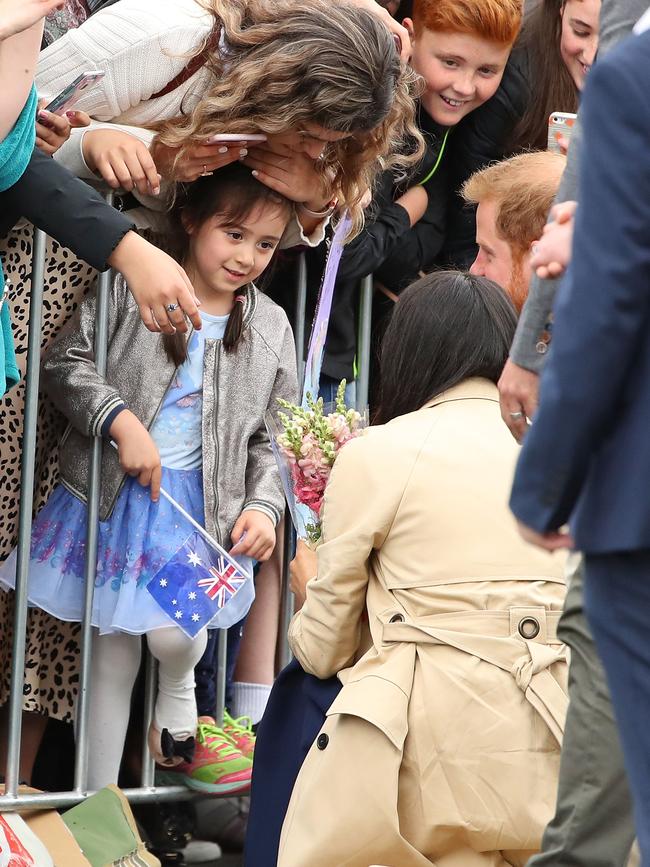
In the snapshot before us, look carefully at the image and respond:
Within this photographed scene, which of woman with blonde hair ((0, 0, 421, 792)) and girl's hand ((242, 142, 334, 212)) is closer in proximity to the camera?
woman with blonde hair ((0, 0, 421, 792))

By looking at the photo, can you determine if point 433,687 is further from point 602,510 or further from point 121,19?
point 121,19

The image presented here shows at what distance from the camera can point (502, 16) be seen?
4562 millimetres

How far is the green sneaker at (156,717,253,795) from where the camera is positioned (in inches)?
156

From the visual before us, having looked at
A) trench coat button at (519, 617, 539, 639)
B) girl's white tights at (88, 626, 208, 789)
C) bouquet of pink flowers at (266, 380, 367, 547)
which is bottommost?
girl's white tights at (88, 626, 208, 789)

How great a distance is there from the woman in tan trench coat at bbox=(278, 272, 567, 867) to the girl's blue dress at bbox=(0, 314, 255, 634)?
59 centimetres

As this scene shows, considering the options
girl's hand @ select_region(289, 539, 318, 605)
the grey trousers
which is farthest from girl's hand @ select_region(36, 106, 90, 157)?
the grey trousers

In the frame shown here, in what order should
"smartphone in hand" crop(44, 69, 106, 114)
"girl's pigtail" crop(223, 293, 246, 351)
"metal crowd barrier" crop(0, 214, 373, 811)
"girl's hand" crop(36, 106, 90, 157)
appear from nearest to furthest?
1. "smartphone in hand" crop(44, 69, 106, 114)
2. "girl's hand" crop(36, 106, 90, 157)
3. "metal crowd barrier" crop(0, 214, 373, 811)
4. "girl's pigtail" crop(223, 293, 246, 351)

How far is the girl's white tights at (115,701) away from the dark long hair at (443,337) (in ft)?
3.34

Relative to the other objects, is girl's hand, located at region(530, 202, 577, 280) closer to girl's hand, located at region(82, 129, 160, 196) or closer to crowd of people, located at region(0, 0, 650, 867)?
crowd of people, located at region(0, 0, 650, 867)

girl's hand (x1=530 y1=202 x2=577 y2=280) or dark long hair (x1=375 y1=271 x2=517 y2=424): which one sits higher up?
girl's hand (x1=530 y1=202 x2=577 y2=280)

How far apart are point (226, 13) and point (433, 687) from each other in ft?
6.30

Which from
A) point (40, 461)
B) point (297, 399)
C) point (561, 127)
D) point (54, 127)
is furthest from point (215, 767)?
→ point (561, 127)

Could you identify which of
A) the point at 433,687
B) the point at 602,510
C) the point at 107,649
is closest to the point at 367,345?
the point at 107,649

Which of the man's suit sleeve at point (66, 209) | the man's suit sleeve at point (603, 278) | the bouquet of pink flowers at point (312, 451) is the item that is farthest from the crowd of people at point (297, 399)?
the man's suit sleeve at point (603, 278)
